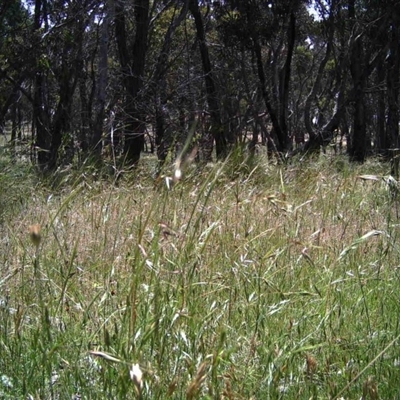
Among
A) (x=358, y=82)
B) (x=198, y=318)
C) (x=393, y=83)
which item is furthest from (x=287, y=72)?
(x=198, y=318)

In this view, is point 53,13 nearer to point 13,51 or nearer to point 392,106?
point 13,51

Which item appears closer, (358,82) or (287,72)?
(358,82)

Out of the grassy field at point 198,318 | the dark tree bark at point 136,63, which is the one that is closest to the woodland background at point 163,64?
the dark tree bark at point 136,63

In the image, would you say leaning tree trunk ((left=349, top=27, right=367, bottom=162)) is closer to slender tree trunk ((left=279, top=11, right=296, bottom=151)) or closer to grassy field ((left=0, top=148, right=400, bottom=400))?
slender tree trunk ((left=279, top=11, right=296, bottom=151))

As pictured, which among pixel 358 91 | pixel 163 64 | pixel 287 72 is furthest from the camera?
pixel 163 64

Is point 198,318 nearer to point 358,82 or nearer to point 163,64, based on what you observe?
point 358,82

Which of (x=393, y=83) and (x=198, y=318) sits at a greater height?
(x=393, y=83)

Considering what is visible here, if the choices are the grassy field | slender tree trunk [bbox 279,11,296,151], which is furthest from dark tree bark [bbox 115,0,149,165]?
the grassy field

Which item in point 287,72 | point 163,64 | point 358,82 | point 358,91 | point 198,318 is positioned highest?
point 163,64

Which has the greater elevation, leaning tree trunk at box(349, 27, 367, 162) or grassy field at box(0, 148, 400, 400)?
leaning tree trunk at box(349, 27, 367, 162)

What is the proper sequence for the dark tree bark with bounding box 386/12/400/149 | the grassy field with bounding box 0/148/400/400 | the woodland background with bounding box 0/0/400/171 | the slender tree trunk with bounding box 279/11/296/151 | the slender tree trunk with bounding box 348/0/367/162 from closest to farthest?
the grassy field with bounding box 0/148/400/400, the woodland background with bounding box 0/0/400/171, the dark tree bark with bounding box 386/12/400/149, the slender tree trunk with bounding box 348/0/367/162, the slender tree trunk with bounding box 279/11/296/151

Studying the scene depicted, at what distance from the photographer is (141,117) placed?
10.6 m

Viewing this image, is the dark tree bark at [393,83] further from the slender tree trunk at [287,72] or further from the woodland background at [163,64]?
the slender tree trunk at [287,72]

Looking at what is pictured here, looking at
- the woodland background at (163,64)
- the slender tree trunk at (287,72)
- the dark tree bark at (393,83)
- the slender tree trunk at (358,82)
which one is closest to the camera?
the woodland background at (163,64)
